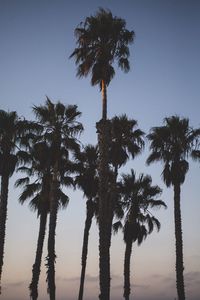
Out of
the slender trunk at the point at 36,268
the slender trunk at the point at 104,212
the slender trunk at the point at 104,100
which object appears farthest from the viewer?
the slender trunk at the point at 36,268

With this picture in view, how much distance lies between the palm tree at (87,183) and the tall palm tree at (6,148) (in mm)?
5597

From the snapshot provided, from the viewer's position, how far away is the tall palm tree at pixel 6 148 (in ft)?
86.1

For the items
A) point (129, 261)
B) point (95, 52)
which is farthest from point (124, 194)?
point (95, 52)

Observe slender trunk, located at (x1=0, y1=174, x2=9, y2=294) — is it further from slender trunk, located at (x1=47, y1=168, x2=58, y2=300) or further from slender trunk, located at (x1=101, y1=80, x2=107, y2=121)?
slender trunk, located at (x1=101, y1=80, x2=107, y2=121)

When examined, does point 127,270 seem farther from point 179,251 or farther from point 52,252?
point 52,252

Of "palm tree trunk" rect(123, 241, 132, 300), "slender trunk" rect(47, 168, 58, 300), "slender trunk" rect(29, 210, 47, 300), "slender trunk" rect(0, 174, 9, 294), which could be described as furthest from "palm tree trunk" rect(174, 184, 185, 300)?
"slender trunk" rect(0, 174, 9, 294)

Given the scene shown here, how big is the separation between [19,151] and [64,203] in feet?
17.0

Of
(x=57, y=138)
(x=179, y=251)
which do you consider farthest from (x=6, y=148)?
(x=179, y=251)

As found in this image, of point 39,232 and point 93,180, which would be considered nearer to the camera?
point 39,232

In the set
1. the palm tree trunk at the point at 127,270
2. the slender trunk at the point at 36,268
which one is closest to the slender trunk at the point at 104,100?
the slender trunk at the point at 36,268

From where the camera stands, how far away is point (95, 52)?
969 inches

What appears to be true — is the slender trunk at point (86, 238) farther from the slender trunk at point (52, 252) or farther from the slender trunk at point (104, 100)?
the slender trunk at point (104, 100)

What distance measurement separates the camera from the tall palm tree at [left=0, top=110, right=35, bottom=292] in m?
26.2

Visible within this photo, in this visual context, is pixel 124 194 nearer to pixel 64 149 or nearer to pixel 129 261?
pixel 129 261
